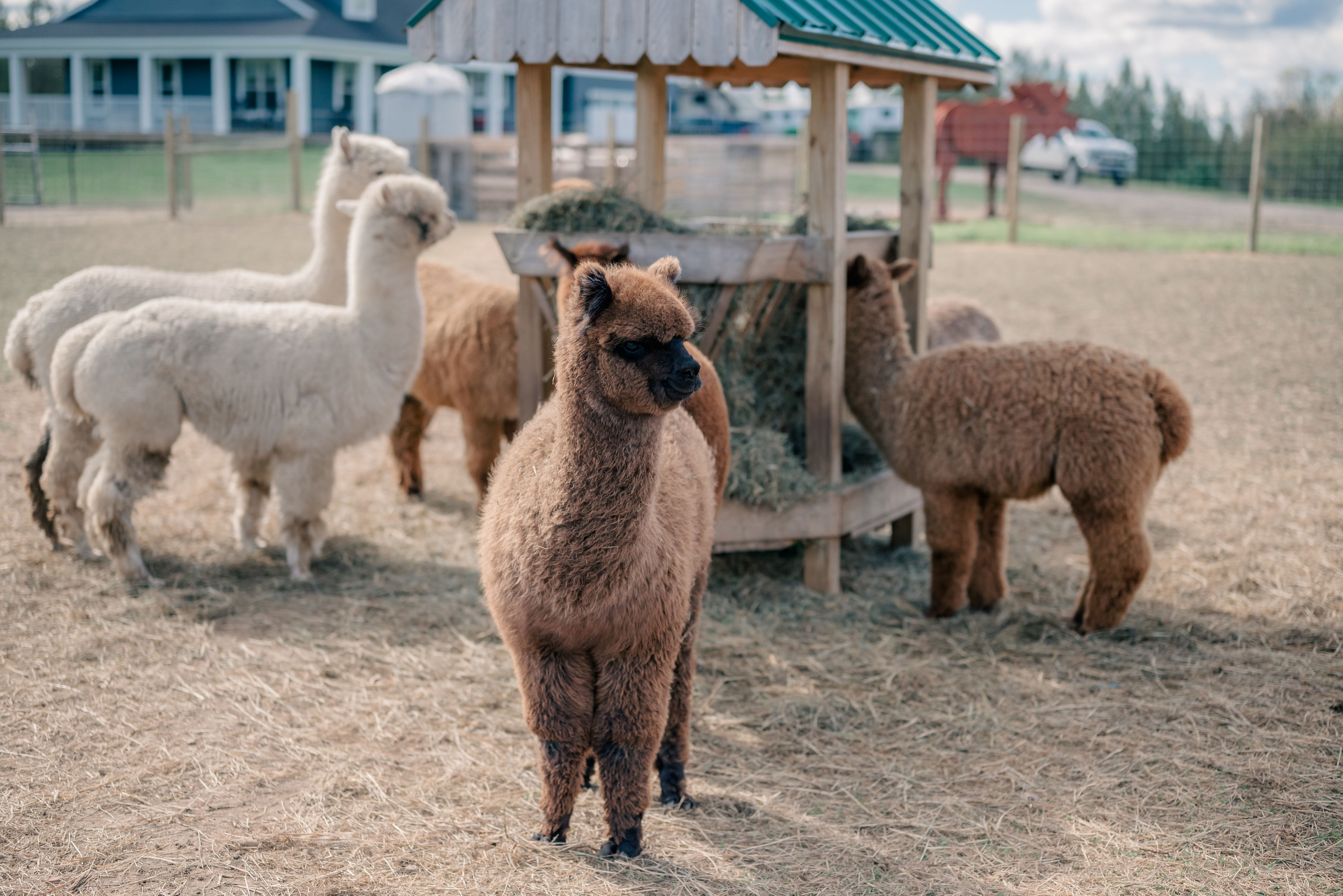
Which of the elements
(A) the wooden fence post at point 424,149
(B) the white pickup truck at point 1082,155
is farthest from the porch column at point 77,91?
(B) the white pickup truck at point 1082,155

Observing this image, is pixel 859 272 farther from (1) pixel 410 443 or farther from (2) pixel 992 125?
(2) pixel 992 125

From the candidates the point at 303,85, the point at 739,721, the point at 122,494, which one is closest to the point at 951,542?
the point at 739,721

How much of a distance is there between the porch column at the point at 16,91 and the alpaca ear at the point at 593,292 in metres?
39.1

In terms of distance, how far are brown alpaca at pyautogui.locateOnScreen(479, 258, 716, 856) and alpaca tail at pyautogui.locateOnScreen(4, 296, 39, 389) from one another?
382cm

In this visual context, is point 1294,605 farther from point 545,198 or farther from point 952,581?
point 545,198

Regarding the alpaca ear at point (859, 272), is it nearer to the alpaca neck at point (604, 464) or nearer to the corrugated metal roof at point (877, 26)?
the corrugated metal roof at point (877, 26)

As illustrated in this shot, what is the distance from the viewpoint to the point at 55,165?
24.8 metres

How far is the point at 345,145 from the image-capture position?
21.1ft

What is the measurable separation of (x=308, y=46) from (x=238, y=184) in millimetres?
10423

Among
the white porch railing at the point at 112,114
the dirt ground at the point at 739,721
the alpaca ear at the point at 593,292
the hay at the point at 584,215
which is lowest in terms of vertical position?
the dirt ground at the point at 739,721

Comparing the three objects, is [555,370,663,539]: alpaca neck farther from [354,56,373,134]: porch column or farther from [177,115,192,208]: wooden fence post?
[354,56,373,134]: porch column

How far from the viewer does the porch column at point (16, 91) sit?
35656 millimetres

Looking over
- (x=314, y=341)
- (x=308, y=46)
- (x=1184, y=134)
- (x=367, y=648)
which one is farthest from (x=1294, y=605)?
(x=308, y=46)

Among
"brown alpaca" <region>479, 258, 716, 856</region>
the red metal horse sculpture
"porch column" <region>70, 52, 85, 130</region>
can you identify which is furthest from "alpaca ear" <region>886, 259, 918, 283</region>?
"porch column" <region>70, 52, 85, 130</region>
